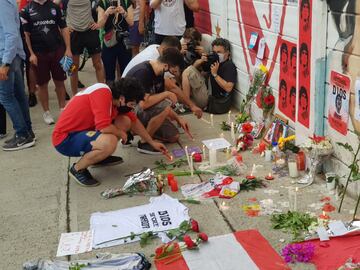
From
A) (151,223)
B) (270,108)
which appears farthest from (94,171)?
(270,108)

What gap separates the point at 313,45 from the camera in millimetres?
4320

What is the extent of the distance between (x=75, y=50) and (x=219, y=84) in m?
2.20

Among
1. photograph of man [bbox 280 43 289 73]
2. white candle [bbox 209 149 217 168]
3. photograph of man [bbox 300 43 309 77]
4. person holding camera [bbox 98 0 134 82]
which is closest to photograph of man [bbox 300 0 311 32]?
photograph of man [bbox 300 43 309 77]

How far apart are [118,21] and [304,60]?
3.80 m

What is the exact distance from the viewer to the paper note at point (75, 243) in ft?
11.9

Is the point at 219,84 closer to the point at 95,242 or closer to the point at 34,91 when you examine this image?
the point at 34,91

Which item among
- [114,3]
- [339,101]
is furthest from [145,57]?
[339,101]

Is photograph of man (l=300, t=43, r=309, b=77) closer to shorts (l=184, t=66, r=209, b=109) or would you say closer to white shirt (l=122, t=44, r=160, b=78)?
white shirt (l=122, t=44, r=160, b=78)

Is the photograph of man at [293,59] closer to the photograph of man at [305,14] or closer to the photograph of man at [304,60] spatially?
the photograph of man at [304,60]

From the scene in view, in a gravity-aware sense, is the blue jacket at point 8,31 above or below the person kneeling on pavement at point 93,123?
above

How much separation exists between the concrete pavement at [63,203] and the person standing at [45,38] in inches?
50.6

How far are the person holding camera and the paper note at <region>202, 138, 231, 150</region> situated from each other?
2.43m

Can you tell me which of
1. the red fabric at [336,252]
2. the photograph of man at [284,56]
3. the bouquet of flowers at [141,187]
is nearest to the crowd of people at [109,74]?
the bouquet of flowers at [141,187]

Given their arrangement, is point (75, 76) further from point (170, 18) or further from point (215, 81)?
point (215, 81)
